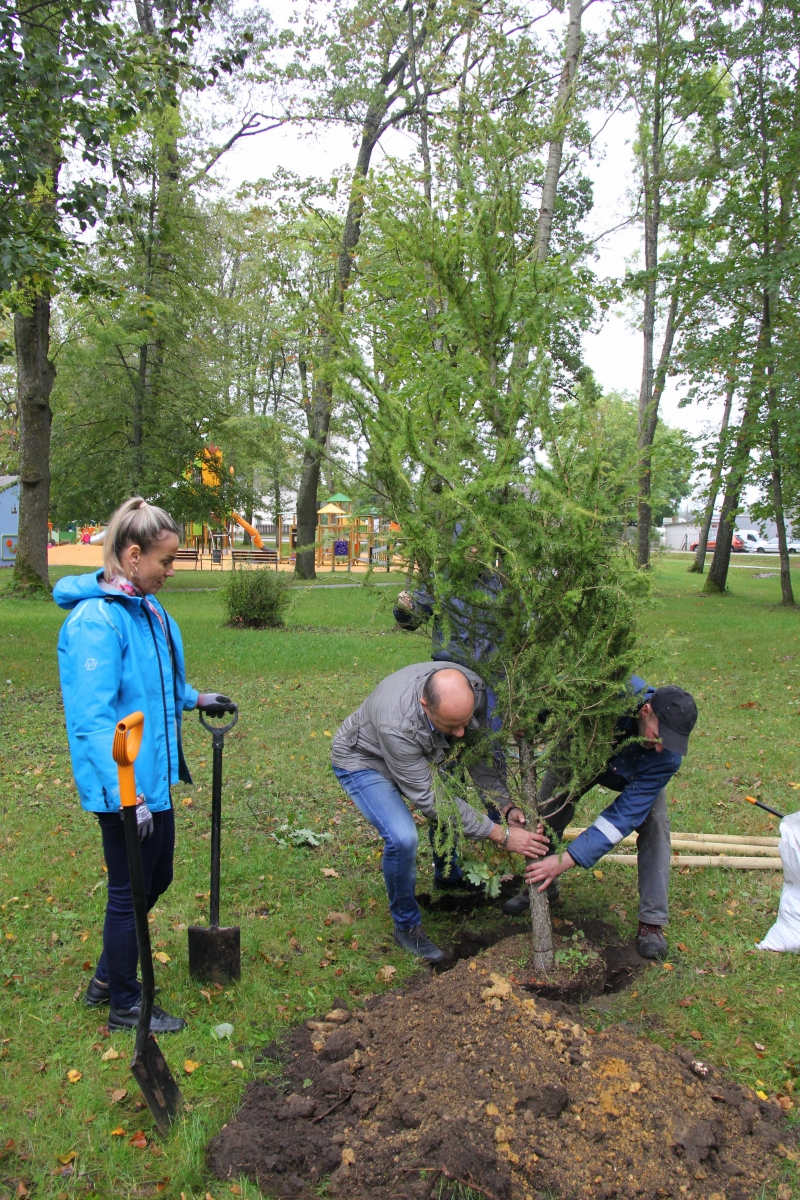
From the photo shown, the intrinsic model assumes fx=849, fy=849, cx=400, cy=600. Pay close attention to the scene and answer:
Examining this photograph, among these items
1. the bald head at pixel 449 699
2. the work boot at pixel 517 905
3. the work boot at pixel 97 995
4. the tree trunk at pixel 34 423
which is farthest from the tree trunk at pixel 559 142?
the tree trunk at pixel 34 423

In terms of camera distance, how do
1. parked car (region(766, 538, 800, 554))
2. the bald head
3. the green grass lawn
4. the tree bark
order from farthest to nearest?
1. parked car (region(766, 538, 800, 554))
2. the tree bark
3. the bald head
4. the green grass lawn

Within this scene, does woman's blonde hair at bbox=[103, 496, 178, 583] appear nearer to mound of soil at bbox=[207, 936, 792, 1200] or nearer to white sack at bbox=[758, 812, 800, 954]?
mound of soil at bbox=[207, 936, 792, 1200]

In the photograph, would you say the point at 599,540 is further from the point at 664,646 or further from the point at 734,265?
the point at 734,265

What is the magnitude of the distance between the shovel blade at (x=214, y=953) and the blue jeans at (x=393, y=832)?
0.74 m

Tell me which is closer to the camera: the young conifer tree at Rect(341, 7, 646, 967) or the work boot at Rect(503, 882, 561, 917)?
the young conifer tree at Rect(341, 7, 646, 967)

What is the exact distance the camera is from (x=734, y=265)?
1666cm

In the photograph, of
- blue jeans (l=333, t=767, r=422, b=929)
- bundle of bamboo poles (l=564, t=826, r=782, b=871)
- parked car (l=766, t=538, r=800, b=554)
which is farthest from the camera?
parked car (l=766, t=538, r=800, b=554)

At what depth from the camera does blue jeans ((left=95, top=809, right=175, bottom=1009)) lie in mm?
3152

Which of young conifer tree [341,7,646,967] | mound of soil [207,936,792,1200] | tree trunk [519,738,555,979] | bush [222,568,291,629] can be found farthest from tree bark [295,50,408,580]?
mound of soil [207,936,792,1200]

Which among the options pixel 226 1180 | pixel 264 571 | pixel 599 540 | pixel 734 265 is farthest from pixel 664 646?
pixel 734 265

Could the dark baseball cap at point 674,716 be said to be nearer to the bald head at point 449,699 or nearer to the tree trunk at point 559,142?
the bald head at point 449,699

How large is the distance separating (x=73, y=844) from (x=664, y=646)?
3804 mm

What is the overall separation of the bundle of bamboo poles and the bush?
10.4 metres

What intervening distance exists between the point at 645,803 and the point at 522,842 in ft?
2.01
